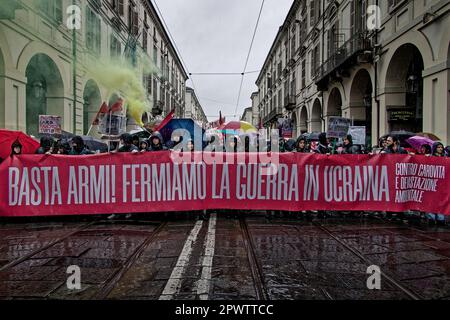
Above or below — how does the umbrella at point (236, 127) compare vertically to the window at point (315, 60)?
below

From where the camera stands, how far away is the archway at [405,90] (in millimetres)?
15828

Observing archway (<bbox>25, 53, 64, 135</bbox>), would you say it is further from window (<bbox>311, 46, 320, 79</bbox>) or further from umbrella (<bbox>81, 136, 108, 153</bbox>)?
window (<bbox>311, 46, 320, 79</bbox>)

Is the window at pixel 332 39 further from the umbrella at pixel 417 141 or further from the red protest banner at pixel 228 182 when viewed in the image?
the red protest banner at pixel 228 182

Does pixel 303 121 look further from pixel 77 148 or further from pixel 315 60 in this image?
pixel 77 148

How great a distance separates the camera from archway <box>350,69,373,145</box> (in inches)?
810

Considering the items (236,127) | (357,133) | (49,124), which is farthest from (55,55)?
(357,133)

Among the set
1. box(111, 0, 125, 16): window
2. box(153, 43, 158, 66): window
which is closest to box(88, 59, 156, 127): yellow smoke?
box(111, 0, 125, 16): window

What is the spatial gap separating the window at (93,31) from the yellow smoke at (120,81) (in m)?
0.88

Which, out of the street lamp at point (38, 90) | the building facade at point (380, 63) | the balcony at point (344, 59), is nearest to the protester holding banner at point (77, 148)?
the street lamp at point (38, 90)

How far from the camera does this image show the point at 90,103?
72.0ft

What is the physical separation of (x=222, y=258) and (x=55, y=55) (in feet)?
47.1

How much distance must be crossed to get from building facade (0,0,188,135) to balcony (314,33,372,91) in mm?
12070
